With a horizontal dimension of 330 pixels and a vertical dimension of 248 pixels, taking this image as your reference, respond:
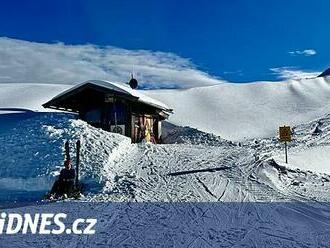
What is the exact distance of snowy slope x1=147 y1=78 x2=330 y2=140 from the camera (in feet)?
153

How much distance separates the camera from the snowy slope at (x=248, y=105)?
1831 inches

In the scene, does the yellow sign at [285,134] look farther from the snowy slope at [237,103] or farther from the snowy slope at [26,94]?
the snowy slope at [26,94]

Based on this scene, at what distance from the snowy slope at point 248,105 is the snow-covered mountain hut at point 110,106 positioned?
13.8m

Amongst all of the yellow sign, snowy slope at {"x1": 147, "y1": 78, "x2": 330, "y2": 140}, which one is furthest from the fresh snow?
snowy slope at {"x1": 147, "y1": 78, "x2": 330, "y2": 140}

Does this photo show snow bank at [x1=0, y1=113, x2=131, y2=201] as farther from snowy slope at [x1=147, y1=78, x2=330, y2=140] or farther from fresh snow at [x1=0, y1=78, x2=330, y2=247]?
snowy slope at [x1=147, y1=78, x2=330, y2=140]

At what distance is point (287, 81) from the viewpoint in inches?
2761

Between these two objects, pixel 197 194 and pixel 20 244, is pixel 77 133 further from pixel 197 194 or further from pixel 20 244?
pixel 20 244

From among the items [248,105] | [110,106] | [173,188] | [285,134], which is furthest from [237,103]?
[173,188]

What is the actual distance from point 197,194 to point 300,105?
4271 centimetres

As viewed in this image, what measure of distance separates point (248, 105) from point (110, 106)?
31030mm

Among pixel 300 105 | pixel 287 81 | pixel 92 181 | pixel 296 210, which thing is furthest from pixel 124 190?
pixel 287 81

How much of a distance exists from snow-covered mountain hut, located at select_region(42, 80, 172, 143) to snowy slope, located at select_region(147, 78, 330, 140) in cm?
1376

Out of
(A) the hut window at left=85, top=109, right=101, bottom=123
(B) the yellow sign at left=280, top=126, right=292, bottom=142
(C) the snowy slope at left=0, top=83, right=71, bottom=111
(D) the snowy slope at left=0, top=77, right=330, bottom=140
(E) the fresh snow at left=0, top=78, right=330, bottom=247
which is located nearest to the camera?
(E) the fresh snow at left=0, top=78, right=330, bottom=247

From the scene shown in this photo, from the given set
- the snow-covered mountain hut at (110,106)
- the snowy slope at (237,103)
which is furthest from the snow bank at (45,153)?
the snowy slope at (237,103)
